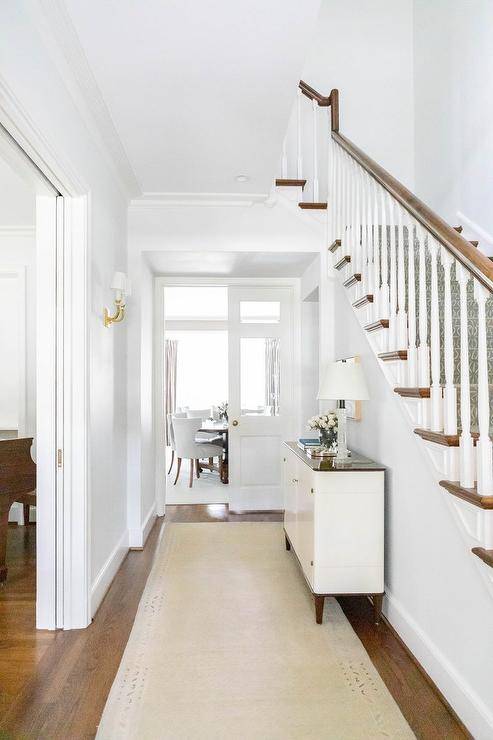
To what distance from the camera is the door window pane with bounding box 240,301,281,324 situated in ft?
16.8

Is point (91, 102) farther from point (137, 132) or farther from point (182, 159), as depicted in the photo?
point (182, 159)

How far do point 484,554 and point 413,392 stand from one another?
0.74 m

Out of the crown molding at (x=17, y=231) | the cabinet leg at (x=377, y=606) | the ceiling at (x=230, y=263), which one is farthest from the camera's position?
the crown molding at (x=17, y=231)

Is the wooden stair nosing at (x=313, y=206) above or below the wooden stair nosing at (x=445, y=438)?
above

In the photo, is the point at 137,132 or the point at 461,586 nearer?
the point at 461,586

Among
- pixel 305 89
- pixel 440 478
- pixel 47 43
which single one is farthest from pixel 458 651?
pixel 305 89

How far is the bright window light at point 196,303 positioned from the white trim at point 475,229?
3.84 meters

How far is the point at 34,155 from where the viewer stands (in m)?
2.16

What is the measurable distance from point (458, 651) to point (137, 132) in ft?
9.97

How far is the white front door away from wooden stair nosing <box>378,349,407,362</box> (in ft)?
8.31

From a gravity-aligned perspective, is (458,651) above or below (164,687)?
above

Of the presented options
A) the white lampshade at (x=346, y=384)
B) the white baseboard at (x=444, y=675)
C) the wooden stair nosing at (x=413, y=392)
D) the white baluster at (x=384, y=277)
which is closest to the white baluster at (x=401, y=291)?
the white baluster at (x=384, y=277)

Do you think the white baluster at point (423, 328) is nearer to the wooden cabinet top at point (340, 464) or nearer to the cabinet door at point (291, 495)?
the wooden cabinet top at point (340, 464)

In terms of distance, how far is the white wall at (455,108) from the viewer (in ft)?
11.4
